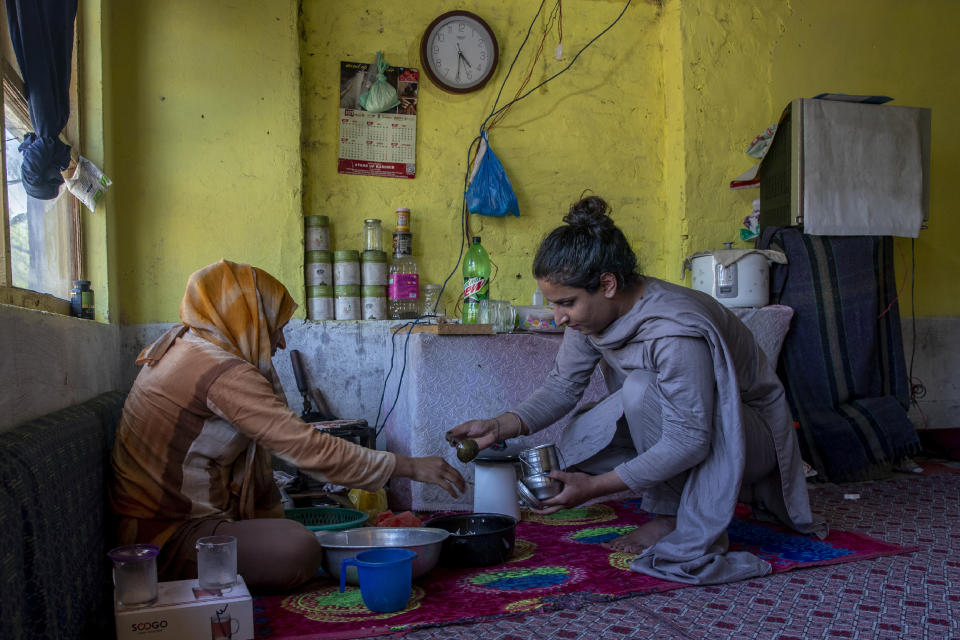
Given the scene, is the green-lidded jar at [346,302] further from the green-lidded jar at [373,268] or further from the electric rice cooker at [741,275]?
the electric rice cooker at [741,275]

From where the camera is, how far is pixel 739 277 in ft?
12.2

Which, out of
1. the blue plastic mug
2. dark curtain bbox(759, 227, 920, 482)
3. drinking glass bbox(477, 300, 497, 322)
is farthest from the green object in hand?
dark curtain bbox(759, 227, 920, 482)

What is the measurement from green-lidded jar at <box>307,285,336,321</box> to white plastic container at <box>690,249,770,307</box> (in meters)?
1.96

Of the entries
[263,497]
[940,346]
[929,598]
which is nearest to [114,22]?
[263,497]

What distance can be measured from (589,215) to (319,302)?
1.84 meters

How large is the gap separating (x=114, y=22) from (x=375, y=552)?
289cm

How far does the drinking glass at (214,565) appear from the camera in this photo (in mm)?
1679

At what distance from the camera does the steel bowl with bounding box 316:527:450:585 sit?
2.07 meters

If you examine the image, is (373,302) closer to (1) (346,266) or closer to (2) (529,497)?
(1) (346,266)

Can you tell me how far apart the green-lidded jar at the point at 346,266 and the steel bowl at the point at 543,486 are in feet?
5.97

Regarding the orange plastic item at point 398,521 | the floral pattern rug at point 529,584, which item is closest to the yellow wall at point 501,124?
the orange plastic item at point 398,521

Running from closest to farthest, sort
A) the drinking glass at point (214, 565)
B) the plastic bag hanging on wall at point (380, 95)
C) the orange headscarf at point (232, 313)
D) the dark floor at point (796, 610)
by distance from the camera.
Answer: the drinking glass at point (214, 565) < the dark floor at point (796, 610) < the orange headscarf at point (232, 313) < the plastic bag hanging on wall at point (380, 95)

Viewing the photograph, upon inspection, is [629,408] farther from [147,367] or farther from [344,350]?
[344,350]

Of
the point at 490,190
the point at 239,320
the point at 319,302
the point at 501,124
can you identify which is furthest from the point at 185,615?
the point at 501,124
